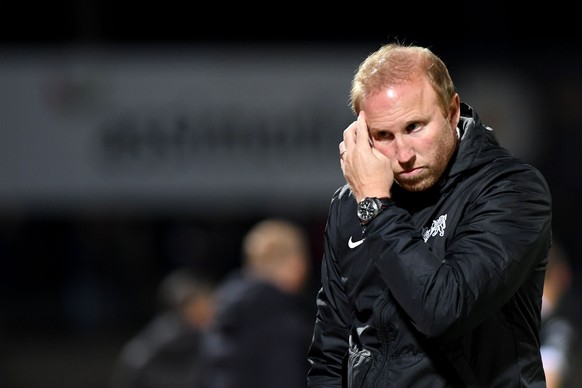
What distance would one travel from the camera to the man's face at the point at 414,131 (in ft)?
9.24

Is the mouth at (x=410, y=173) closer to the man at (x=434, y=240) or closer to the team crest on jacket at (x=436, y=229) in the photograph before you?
the man at (x=434, y=240)

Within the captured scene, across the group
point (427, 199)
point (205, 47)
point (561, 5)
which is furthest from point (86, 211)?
point (427, 199)

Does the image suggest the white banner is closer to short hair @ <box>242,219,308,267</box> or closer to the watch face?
short hair @ <box>242,219,308,267</box>

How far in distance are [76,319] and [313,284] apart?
3.49 meters

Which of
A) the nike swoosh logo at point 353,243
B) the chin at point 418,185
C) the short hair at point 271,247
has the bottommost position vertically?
the short hair at point 271,247

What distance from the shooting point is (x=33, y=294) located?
18.5 metres

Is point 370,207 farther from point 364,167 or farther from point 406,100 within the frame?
point 406,100

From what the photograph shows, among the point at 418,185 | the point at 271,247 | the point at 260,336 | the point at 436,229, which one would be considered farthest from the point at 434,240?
the point at 271,247

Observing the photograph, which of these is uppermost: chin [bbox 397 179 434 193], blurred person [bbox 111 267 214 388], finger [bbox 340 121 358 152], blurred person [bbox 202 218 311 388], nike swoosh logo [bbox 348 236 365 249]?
finger [bbox 340 121 358 152]

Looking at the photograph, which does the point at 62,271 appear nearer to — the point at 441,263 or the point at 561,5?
the point at 561,5

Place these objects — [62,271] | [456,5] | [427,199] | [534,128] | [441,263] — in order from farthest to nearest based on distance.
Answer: [456,5]
[62,271]
[534,128]
[427,199]
[441,263]

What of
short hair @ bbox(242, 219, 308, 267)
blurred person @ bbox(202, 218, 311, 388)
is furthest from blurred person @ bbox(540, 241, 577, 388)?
short hair @ bbox(242, 219, 308, 267)

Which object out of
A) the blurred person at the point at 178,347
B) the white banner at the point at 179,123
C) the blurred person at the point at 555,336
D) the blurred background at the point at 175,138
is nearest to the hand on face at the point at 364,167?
the blurred person at the point at 555,336

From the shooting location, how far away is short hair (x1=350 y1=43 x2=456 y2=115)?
112 inches
